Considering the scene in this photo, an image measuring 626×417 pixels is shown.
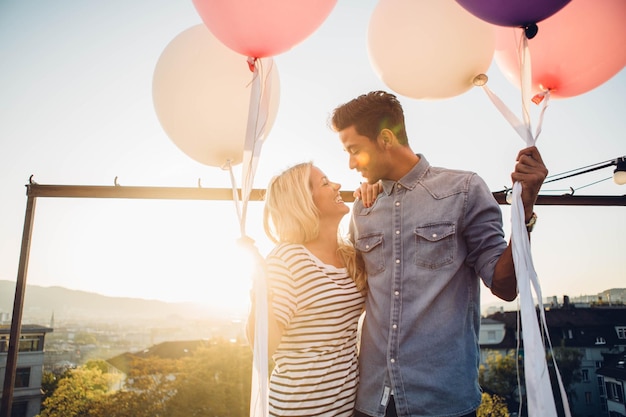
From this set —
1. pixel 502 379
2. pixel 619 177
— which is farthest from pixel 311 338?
pixel 502 379

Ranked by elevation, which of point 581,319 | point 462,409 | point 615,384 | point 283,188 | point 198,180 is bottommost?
point 615,384

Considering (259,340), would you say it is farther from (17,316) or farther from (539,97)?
(17,316)

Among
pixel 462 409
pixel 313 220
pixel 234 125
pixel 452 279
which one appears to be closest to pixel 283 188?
pixel 313 220

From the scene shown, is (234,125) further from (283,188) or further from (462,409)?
(462,409)

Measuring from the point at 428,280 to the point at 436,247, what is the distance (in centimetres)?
11

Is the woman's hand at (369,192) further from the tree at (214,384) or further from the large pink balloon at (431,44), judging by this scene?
the tree at (214,384)

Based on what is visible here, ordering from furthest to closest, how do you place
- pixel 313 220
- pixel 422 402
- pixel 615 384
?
pixel 615 384
pixel 313 220
pixel 422 402

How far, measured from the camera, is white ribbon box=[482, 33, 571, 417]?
86 cm

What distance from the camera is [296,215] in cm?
142

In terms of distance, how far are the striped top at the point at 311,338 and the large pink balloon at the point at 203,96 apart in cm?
51

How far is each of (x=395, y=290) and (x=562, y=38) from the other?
3.31ft

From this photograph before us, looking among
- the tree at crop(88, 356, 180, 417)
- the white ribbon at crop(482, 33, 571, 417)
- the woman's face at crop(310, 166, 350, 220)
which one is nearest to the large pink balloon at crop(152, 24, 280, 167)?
the woman's face at crop(310, 166, 350, 220)

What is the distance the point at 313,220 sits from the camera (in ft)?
4.67

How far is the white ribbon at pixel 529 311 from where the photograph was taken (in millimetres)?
860
